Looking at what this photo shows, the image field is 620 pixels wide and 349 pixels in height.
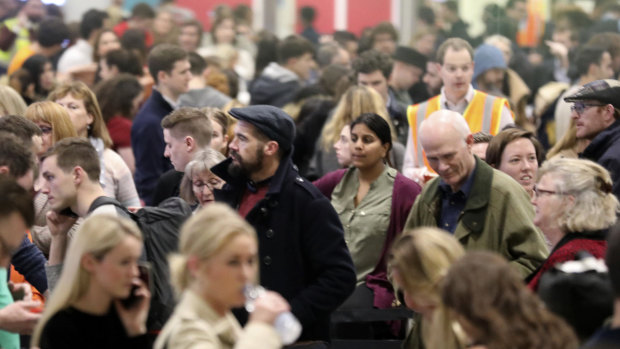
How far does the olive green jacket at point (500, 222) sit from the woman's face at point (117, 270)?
6.59 ft

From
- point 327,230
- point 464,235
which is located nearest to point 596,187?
point 464,235

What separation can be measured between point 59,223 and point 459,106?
3.68 metres

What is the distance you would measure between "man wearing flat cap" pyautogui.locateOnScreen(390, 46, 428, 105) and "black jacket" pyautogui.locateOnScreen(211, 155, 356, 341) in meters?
5.66

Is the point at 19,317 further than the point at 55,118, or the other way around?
the point at 55,118

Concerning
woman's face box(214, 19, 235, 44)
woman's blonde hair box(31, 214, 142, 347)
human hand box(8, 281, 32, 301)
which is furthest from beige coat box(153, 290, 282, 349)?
woman's face box(214, 19, 235, 44)

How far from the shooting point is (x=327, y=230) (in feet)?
17.2

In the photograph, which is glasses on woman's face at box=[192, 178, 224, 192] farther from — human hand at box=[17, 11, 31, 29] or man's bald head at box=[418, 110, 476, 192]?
human hand at box=[17, 11, 31, 29]

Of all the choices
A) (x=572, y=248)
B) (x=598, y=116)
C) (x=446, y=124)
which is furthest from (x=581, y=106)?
(x=572, y=248)

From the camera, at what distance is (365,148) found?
674 cm

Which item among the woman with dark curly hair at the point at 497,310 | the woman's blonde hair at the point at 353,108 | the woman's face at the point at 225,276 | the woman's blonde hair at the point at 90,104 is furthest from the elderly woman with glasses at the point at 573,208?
the woman's blonde hair at the point at 90,104

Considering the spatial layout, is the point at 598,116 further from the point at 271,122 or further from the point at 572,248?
the point at 271,122

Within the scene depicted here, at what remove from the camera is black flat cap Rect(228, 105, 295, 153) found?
5.41 m

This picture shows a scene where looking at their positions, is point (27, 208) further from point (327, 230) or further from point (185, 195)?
point (185, 195)

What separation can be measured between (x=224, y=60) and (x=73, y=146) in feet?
24.3
